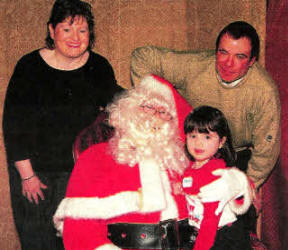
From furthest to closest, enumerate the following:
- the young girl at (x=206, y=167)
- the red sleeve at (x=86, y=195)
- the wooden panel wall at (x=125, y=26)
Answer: the wooden panel wall at (x=125, y=26) < the young girl at (x=206, y=167) < the red sleeve at (x=86, y=195)

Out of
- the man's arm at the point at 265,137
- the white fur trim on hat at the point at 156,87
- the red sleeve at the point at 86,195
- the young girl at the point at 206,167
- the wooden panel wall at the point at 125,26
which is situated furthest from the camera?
the wooden panel wall at the point at 125,26

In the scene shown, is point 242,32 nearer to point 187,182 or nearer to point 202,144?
point 202,144

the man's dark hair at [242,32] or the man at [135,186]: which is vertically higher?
the man's dark hair at [242,32]

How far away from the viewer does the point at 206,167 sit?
1.62m

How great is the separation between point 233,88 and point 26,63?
105cm

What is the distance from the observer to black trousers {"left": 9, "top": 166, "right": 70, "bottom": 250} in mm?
1921

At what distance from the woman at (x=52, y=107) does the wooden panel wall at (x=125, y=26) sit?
6.5 inches

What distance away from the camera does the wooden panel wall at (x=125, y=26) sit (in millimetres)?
2002

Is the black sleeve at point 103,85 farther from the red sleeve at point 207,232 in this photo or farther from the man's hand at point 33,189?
the red sleeve at point 207,232

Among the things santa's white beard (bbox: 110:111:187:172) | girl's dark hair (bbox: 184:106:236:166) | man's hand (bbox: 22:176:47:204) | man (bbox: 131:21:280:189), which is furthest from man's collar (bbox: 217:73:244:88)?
man's hand (bbox: 22:176:47:204)

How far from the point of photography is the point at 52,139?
187 cm

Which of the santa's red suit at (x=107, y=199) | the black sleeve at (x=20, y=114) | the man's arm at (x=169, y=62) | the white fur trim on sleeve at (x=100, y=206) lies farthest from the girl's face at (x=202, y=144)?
the black sleeve at (x=20, y=114)

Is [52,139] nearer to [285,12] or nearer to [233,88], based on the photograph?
[233,88]

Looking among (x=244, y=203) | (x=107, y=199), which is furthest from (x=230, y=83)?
(x=107, y=199)
